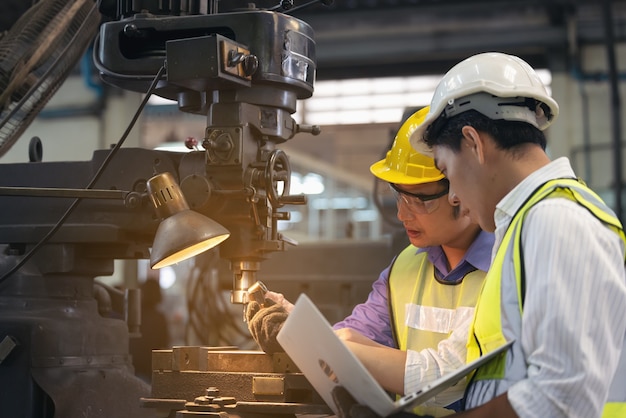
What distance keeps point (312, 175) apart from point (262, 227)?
688 cm

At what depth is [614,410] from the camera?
134cm

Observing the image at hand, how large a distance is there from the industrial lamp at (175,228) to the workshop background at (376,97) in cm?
186

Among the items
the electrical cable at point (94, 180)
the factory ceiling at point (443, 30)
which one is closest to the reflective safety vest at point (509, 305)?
the electrical cable at point (94, 180)

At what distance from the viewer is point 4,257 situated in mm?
2139

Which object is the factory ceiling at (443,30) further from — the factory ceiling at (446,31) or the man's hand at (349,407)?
the man's hand at (349,407)

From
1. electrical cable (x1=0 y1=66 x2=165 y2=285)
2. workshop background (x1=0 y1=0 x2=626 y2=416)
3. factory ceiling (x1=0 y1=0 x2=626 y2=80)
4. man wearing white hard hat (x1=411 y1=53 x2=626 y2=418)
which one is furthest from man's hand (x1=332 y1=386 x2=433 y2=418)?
factory ceiling (x1=0 y1=0 x2=626 y2=80)

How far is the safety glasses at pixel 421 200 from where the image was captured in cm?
197

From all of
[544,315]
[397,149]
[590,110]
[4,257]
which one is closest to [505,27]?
[590,110]

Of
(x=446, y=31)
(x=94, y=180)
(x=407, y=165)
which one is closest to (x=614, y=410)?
(x=407, y=165)

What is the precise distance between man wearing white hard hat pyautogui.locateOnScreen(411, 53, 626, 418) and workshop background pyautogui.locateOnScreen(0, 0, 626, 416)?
2158 millimetres

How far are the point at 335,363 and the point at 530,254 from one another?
353mm

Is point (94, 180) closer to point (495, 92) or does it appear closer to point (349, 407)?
point (349, 407)

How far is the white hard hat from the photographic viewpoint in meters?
1.37

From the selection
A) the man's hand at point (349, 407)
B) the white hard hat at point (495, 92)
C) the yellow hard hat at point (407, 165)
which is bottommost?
the man's hand at point (349, 407)
